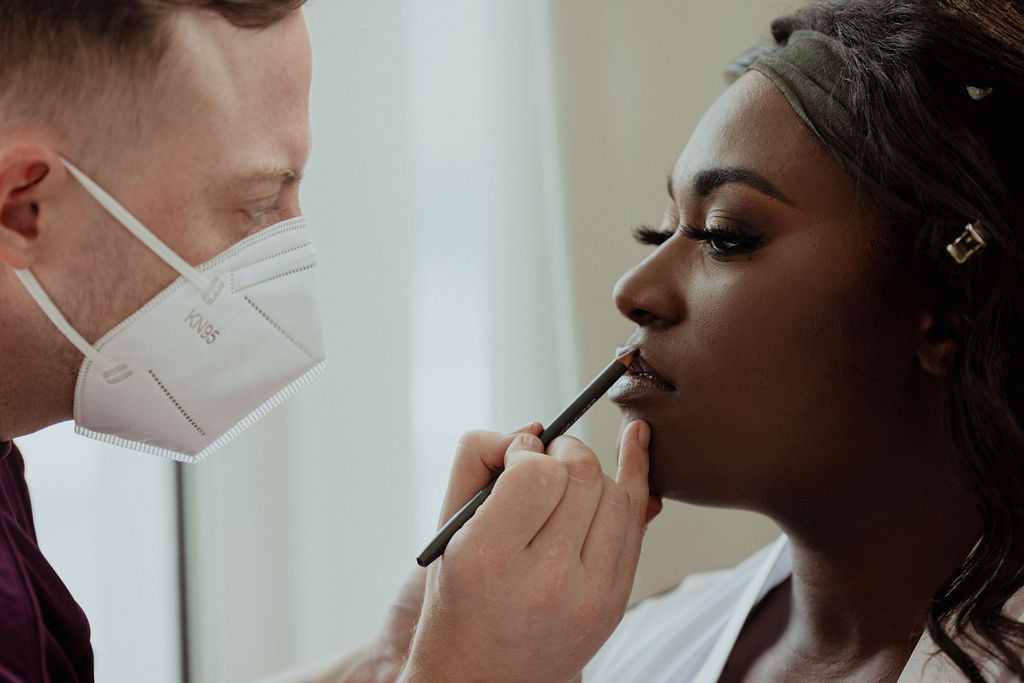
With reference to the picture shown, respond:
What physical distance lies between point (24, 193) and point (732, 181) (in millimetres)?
676

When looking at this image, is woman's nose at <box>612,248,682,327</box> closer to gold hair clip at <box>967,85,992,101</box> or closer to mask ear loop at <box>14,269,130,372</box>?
gold hair clip at <box>967,85,992,101</box>

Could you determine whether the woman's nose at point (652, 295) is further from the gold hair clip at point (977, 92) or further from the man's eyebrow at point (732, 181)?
the gold hair clip at point (977, 92)

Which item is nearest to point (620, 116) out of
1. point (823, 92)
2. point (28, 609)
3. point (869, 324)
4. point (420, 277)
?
point (420, 277)

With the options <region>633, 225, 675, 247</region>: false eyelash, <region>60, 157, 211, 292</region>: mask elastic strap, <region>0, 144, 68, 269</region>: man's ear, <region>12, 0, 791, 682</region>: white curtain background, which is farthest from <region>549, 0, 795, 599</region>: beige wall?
<region>0, 144, 68, 269</region>: man's ear

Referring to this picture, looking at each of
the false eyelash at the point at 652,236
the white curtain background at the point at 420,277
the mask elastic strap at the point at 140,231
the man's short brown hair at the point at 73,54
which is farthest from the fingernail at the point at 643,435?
the white curtain background at the point at 420,277

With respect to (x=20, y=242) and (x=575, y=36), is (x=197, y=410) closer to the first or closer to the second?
(x=20, y=242)

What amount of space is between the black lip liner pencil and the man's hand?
0.02m

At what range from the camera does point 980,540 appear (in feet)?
3.26

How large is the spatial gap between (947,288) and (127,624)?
1.44 metres

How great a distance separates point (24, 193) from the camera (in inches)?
35.2

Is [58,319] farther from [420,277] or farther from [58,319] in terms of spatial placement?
[420,277]

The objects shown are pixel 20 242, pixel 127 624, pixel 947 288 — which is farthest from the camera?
pixel 127 624

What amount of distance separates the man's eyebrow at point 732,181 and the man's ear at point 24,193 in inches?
24.4

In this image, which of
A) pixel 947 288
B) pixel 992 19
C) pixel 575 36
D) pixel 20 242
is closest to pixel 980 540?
pixel 947 288
